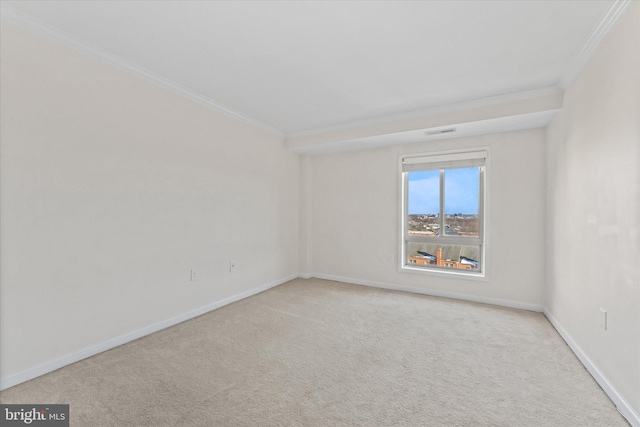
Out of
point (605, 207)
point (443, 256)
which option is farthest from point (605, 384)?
point (443, 256)

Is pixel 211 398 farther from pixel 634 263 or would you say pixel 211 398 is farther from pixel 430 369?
pixel 634 263

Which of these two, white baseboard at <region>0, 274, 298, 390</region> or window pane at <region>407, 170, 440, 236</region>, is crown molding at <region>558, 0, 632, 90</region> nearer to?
window pane at <region>407, 170, 440, 236</region>

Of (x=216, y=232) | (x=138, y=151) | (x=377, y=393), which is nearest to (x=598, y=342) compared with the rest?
(x=377, y=393)

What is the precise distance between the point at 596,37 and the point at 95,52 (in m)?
3.92

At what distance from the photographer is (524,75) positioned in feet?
8.64

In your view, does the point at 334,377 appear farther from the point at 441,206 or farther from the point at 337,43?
the point at 441,206

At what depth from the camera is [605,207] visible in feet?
6.26

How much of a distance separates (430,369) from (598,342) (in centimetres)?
121

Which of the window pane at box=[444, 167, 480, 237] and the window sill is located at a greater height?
the window pane at box=[444, 167, 480, 237]

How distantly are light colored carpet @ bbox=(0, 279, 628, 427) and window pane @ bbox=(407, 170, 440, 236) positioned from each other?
1.55m

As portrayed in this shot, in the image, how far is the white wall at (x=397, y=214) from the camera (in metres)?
3.43

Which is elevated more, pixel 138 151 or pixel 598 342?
pixel 138 151

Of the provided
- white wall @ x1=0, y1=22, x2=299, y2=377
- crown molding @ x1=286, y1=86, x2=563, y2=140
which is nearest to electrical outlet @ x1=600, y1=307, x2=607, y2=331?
A: crown molding @ x1=286, y1=86, x2=563, y2=140

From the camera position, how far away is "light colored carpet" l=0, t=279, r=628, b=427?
1.62m
